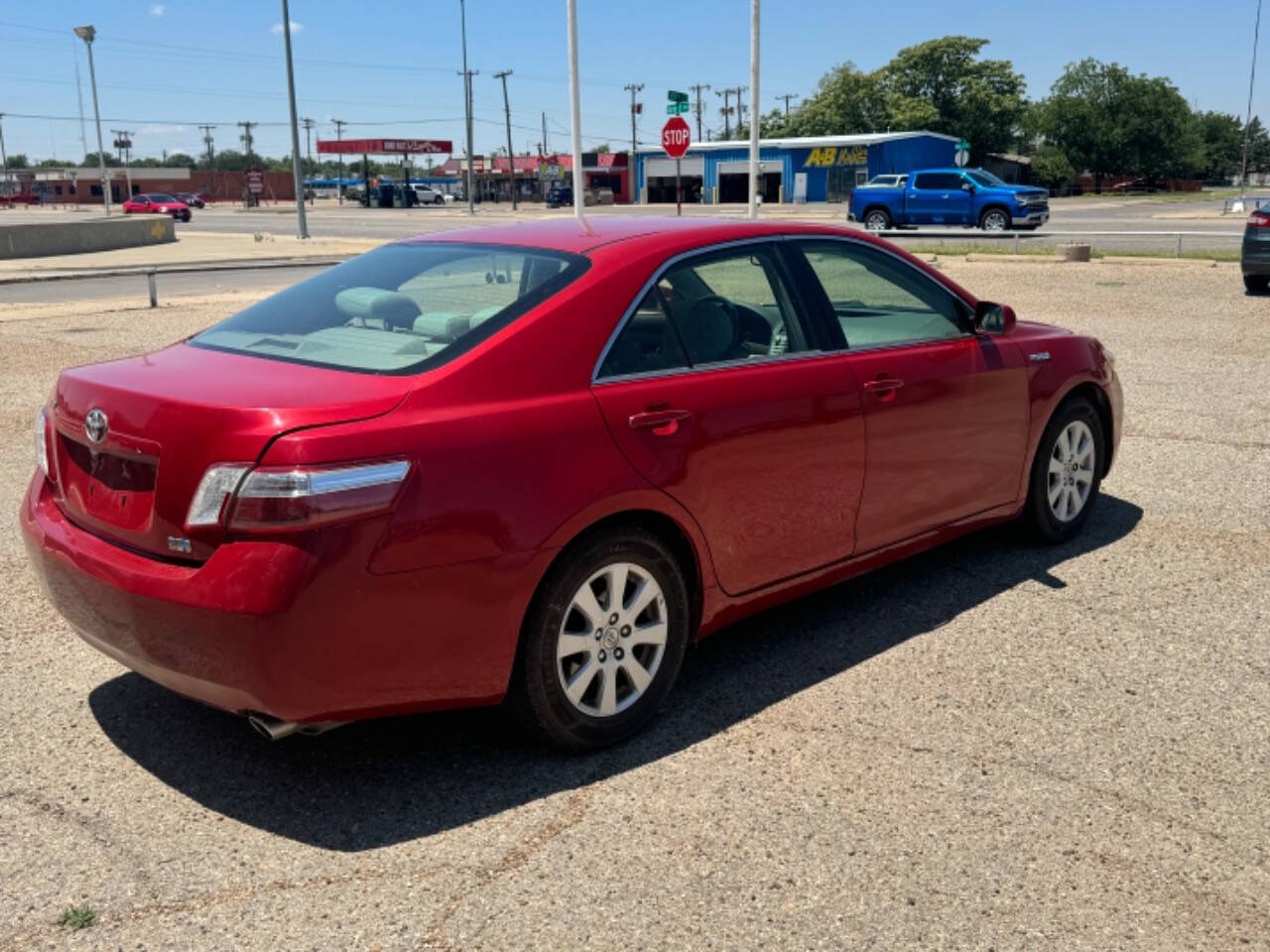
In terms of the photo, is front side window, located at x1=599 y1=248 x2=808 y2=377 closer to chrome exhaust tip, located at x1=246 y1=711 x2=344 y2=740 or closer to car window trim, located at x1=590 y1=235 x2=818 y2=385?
car window trim, located at x1=590 y1=235 x2=818 y2=385

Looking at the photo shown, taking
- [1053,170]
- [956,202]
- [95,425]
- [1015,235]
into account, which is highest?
[1053,170]

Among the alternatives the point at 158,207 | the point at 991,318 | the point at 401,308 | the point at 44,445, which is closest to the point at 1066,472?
the point at 991,318

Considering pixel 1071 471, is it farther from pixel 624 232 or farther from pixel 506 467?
pixel 506 467

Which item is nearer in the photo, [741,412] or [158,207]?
[741,412]

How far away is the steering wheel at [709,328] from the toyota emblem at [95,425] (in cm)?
179

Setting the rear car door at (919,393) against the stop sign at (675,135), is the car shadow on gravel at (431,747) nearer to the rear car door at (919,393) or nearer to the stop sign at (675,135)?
the rear car door at (919,393)

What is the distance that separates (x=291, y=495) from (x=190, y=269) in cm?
2524

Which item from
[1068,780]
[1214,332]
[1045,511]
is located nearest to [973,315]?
[1045,511]

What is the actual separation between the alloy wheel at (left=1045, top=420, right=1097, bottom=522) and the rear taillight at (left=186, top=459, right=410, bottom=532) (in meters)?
3.56

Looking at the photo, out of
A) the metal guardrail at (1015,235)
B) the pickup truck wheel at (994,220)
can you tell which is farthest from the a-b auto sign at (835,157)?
the pickup truck wheel at (994,220)

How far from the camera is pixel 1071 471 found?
5641mm

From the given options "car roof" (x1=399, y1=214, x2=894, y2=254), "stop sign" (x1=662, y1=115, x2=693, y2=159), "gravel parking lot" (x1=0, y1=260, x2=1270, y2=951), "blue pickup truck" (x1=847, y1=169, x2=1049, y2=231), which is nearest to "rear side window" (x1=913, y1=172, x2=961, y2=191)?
"blue pickup truck" (x1=847, y1=169, x2=1049, y2=231)

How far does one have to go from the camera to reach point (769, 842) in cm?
317

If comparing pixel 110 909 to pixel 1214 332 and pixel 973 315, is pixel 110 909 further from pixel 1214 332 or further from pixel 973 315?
pixel 1214 332
